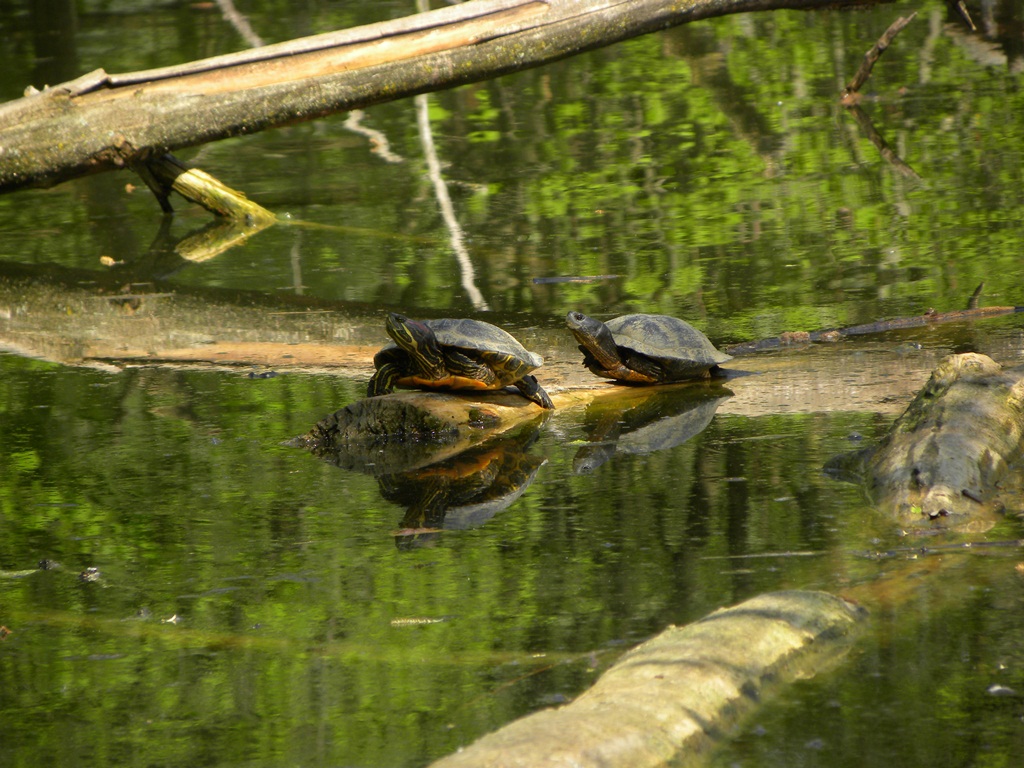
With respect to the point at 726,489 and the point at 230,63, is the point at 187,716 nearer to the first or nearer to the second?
the point at 726,489

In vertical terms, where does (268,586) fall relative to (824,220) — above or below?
below

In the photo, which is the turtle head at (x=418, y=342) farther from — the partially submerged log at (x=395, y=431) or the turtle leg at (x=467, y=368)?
the partially submerged log at (x=395, y=431)

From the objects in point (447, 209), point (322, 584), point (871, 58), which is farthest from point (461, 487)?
point (871, 58)

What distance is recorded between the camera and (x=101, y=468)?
17.7 feet

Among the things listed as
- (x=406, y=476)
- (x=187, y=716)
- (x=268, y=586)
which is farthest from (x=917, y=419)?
(x=187, y=716)

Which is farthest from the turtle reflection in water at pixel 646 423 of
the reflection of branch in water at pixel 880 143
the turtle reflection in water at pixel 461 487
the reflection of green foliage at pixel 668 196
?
the reflection of branch in water at pixel 880 143

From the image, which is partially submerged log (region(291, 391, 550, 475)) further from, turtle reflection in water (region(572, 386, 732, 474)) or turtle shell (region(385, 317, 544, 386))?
turtle reflection in water (region(572, 386, 732, 474))

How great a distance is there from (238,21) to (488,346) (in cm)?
1321

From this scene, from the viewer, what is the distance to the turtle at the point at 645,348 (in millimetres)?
5938

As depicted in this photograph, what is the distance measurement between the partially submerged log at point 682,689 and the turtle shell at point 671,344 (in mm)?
2559

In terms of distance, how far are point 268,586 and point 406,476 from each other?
1144 mm

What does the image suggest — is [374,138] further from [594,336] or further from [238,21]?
[594,336]

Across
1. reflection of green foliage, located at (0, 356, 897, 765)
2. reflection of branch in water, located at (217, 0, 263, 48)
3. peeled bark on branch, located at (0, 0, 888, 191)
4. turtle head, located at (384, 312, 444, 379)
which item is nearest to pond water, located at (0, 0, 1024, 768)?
reflection of green foliage, located at (0, 356, 897, 765)

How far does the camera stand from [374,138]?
41.4ft
